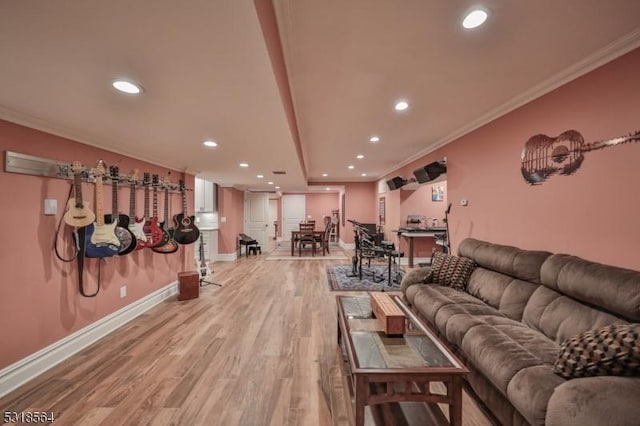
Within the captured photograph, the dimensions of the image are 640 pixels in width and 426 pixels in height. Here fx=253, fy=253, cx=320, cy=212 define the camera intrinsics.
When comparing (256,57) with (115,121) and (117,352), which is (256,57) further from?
(117,352)

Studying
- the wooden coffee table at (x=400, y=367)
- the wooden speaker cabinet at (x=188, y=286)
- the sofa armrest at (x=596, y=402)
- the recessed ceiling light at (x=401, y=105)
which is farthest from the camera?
the wooden speaker cabinet at (x=188, y=286)

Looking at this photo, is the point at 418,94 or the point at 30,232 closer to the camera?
the point at 30,232

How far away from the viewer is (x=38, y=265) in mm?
2199

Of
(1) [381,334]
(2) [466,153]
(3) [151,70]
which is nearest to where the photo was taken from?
(3) [151,70]

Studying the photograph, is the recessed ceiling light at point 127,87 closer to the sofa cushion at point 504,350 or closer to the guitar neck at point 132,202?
the guitar neck at point 132,202

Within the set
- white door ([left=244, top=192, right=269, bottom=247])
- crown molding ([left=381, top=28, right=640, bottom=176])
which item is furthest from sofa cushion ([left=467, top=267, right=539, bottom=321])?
white door ([left=244, top=192, right=269, bottom=247])

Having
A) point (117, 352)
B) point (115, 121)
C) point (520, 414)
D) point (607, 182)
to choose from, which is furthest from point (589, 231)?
point (117, 352)

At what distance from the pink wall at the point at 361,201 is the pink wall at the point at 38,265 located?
682cm

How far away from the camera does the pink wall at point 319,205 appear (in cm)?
1170

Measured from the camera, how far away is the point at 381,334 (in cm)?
181

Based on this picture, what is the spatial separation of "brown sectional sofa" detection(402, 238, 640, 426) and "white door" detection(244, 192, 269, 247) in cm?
675

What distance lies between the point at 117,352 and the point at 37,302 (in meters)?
0.80

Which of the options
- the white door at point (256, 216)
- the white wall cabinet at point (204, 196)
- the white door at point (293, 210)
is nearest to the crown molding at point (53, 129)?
the white wall cabinet at point (204, 196)

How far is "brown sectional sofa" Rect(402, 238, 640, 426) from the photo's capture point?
1089 millimetres
